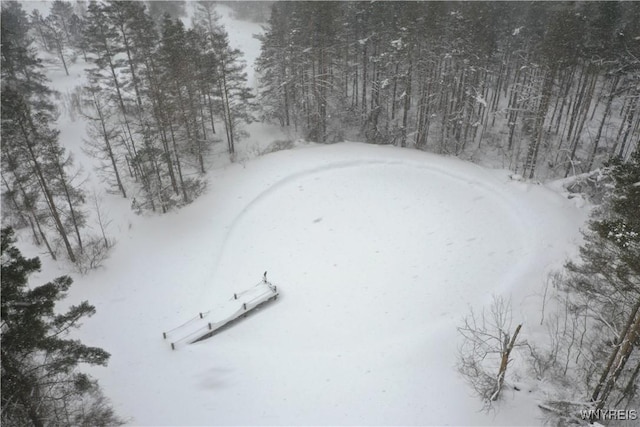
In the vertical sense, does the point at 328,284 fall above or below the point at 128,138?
below

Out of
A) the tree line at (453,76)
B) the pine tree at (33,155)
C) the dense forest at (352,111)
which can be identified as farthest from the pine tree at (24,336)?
the tree line at (453,76)

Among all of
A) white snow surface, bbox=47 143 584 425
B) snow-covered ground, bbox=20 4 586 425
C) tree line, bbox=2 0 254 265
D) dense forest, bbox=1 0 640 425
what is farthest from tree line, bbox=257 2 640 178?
white snow surface, bbox=47 143 584 425

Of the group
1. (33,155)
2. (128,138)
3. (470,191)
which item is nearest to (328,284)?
(470,191)

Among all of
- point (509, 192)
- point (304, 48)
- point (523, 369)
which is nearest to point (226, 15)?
point (304, 48)

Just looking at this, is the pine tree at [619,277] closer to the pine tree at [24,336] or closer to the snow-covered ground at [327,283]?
the snow-covered ground at [327,283]

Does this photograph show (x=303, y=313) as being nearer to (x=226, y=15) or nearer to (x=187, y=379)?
(x=187, y=379)

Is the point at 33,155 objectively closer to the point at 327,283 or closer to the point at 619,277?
the point at 327,283

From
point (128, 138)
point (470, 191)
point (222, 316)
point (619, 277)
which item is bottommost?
point (222, 316)

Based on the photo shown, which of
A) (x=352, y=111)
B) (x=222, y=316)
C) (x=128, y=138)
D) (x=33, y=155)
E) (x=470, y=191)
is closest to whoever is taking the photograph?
(x=222, y=316)
